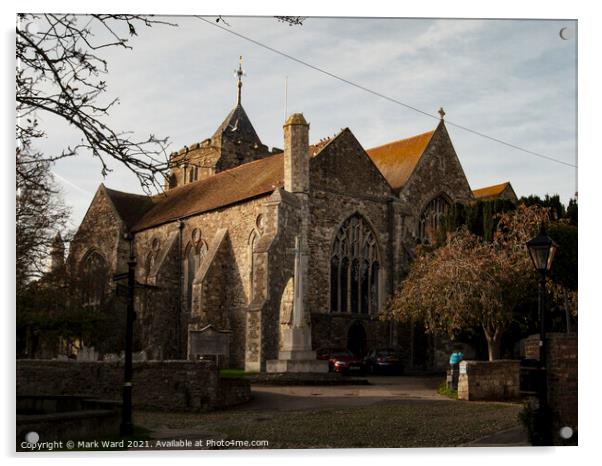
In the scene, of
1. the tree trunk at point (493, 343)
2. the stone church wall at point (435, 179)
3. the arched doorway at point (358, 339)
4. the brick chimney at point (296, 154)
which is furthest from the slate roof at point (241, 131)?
the tree trunk at point (493, 343)

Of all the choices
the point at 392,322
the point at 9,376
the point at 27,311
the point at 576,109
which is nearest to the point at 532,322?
the point at 392,322

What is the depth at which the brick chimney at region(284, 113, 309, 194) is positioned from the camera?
26.7 metres

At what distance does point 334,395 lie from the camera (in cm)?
1695

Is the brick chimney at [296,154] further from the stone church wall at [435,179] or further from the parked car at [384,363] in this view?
the parked car at [384,363]

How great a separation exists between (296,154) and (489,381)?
12993 mm

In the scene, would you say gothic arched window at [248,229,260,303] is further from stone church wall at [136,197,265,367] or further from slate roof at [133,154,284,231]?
slate roof at [133,154,284,231]

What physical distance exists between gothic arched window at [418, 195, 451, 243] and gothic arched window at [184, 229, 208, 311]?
836cm

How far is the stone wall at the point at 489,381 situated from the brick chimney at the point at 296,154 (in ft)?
40.4

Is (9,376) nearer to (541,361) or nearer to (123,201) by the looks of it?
(541,361)

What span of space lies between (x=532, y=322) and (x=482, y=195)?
9.97 m

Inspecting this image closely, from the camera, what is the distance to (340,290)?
28.4 m

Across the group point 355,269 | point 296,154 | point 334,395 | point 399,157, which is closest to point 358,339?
point 355,269

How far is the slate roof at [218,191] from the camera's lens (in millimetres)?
28469

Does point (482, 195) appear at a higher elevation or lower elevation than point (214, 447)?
higher
